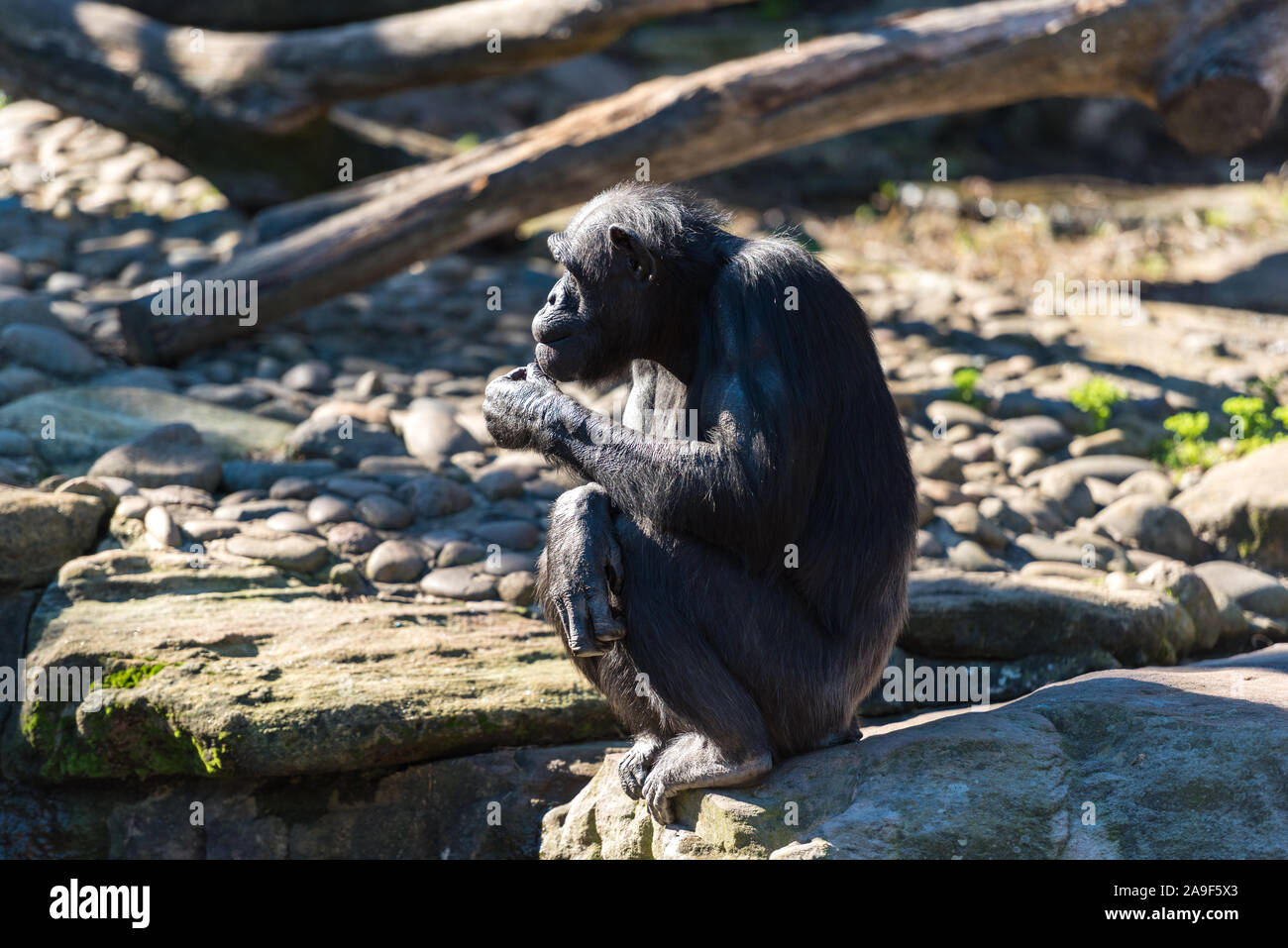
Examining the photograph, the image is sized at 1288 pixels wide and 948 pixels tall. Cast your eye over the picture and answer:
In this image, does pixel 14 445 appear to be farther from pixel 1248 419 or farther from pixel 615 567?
pixel 1248 419

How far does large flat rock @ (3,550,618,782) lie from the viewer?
4840 mm

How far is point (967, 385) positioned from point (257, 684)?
5208mm

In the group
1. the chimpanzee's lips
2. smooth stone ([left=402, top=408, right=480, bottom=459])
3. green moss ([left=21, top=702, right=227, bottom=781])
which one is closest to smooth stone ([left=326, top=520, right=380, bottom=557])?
smooth stone ([left=402, top=408, right=480, bottom=459])

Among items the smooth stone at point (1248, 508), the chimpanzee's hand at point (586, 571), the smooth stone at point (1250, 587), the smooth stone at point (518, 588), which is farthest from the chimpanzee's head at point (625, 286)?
the smooth stone at point (1248, 508)

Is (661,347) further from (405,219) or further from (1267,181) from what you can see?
(1267,181)

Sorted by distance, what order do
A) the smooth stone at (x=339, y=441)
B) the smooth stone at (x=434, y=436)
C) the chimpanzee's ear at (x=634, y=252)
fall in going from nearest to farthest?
1. the chimpanzee's ear at (x=634, y=252)
2. the smooth stone at (x=339, y=441)
3. the smooth stone at (x=434, y=436)

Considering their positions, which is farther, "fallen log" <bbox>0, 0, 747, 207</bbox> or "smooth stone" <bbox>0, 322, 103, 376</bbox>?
"fallen log" <bbox>0, 0, 747, 207</bbox>

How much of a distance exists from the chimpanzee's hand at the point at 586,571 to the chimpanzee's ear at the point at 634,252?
765 millimetres

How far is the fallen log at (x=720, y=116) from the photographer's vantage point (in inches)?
337

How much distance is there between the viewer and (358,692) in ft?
16.2

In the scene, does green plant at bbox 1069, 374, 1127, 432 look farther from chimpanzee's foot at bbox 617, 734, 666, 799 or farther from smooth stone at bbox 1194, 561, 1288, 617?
chimpanzee's foot at bbox 617, 734, 666, 799

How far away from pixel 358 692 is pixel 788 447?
6.59 ft

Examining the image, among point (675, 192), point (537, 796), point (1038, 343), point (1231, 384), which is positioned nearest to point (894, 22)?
point (1038, 343)

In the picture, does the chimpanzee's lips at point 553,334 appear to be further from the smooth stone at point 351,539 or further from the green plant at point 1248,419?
the green plant at point 1248,419
